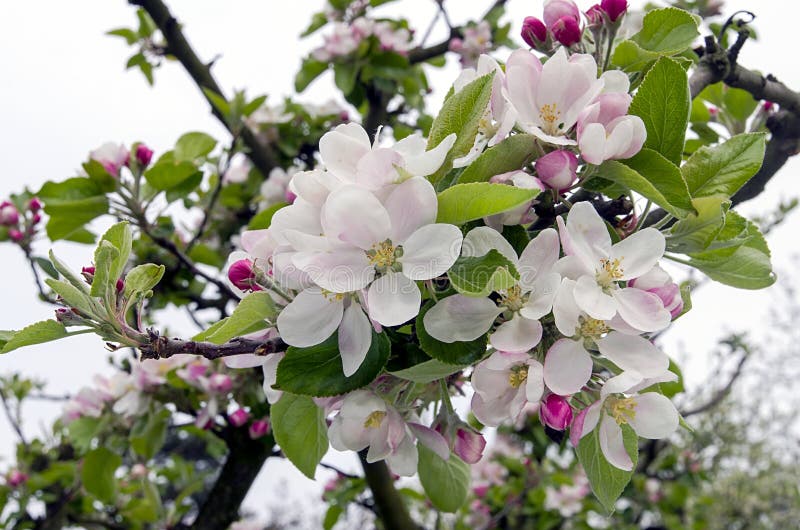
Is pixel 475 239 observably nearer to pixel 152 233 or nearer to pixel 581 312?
pixel 581 312

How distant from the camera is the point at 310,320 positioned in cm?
64

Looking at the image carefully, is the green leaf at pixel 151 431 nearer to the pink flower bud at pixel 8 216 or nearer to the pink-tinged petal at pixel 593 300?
the pink flower bud at pixel 8 216

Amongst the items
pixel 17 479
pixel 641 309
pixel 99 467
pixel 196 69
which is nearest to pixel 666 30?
pixel 641 309

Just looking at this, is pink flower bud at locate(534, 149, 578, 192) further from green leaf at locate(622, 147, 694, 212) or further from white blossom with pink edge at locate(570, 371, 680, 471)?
white blossom with pink edge at locate(570, 371, 680, 471)

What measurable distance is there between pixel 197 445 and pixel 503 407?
10464 mm

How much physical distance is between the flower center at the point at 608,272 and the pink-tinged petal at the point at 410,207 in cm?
19

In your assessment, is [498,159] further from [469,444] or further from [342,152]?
[469,444]

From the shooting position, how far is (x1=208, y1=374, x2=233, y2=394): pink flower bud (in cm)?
155

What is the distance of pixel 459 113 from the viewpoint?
Answer: 0.66 meters

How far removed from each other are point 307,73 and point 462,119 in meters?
2.15

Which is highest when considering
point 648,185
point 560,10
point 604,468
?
point 560,10

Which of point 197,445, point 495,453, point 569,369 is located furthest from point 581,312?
point 197,445

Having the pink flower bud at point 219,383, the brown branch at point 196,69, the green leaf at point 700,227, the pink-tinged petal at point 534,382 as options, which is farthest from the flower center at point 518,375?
the brown branch at point 196,69

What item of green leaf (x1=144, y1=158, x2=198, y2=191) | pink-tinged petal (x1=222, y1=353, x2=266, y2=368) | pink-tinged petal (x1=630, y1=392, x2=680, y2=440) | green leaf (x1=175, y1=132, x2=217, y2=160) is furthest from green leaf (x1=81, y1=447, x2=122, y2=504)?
pink-tinged petal (x1=630, y1=392, x2=680, y2=440)
